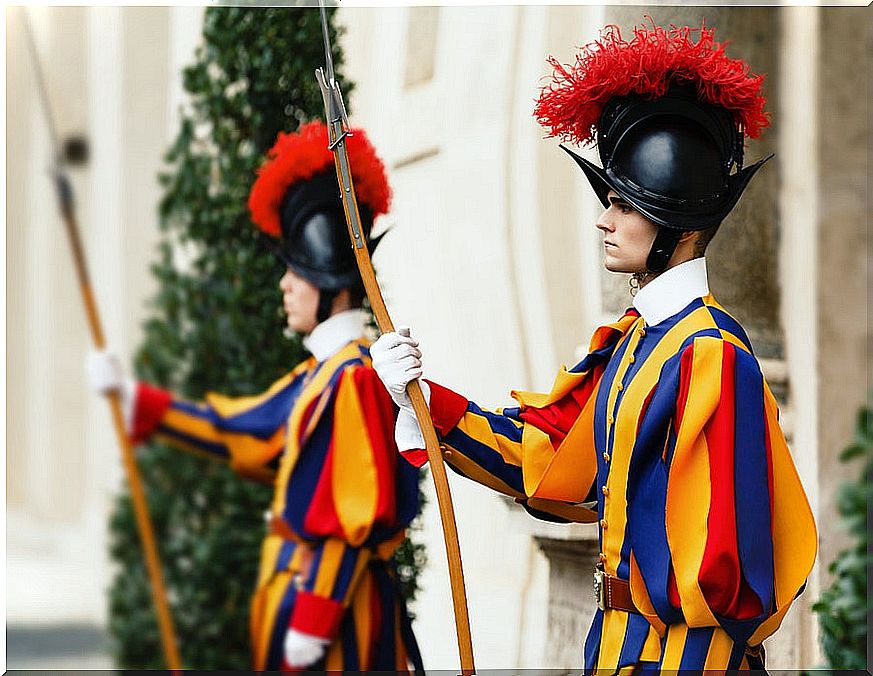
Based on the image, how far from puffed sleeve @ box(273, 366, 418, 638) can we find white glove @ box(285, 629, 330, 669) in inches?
0.6

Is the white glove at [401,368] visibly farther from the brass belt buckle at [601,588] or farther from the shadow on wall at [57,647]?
the shadow on wall at [57,647]

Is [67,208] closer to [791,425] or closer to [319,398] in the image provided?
[319,398]

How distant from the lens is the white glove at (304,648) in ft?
8.68

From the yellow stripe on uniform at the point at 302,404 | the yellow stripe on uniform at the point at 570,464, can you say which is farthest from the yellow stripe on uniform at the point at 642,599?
the yellow stripe on uniform at the point at 302,404

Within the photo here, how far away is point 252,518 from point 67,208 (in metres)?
1.18

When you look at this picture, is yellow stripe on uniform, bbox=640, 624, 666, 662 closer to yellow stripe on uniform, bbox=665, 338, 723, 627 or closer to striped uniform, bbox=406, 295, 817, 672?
striped uniform, bbox=406, 295, 817, 672

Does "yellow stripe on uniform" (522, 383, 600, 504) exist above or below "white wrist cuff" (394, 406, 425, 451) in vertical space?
below

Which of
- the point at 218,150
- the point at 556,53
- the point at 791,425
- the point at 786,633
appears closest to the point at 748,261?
the point at 791,425

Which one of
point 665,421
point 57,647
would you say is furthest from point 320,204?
point 57,647

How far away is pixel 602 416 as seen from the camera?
213 cm

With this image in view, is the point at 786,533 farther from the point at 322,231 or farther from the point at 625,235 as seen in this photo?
the point at 322,231

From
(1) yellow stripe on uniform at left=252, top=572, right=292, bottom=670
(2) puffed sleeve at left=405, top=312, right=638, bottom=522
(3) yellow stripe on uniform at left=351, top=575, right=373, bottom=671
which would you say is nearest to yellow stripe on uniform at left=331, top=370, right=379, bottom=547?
(3) yellow stripe on uniform at left=351, top=575, right=373, bottom=671

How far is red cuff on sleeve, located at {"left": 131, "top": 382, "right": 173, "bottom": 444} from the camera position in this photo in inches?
123

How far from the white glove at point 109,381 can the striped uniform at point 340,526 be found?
47 centimetres
